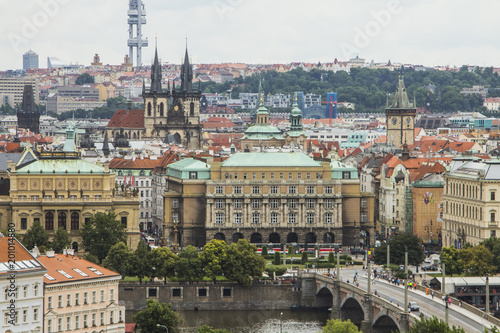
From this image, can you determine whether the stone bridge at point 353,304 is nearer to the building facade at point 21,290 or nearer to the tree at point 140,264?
the tree at point 140,264

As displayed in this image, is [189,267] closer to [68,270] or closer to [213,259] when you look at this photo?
[213,259]

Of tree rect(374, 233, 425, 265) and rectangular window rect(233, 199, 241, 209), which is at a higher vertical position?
rectangular window rect(233, 199, 241, 209)

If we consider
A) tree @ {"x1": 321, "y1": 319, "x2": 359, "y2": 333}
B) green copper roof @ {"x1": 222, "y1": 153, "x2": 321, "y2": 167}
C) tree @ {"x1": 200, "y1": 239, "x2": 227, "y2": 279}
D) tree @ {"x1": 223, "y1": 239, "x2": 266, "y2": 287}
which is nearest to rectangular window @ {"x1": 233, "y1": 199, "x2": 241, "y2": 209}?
green copper roof @ {"x1": 222, "y1": 153, "x2": 321, "y2": 167}

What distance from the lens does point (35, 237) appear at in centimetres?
12481

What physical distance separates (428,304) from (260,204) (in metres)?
53.7

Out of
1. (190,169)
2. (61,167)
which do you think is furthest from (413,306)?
(190,169)

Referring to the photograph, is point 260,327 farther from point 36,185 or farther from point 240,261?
point 36,185

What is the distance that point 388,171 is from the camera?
553ft

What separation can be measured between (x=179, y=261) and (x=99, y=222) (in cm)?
1127

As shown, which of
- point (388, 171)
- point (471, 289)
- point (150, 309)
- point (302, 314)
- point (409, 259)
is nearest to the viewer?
point (150, 309)

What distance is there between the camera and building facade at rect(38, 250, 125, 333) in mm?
89875

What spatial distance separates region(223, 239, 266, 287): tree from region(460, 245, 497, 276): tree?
16.5 m

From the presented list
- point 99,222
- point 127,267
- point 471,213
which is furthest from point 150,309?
point 471,213

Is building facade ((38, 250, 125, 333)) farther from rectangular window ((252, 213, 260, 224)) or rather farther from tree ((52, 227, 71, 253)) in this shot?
rectangular window ((252, 213, 260, 224))
